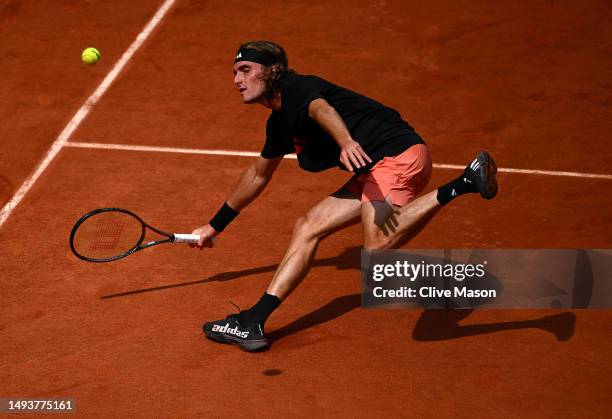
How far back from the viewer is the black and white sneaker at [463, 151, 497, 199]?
6.51 metres

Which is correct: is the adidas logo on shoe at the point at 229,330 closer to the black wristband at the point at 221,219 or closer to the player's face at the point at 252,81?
the black wristband at the point at 221,219

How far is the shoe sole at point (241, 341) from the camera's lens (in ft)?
21.6

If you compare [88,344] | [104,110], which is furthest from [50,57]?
[88,344]

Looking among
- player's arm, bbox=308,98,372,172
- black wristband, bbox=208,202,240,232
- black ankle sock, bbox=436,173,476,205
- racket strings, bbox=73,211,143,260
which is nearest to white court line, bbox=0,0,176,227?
racket strings, bbox=73,211,143,260

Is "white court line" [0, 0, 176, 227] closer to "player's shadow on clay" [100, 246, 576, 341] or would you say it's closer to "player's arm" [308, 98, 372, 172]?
"player's shadow on clay" [100, 246, 576, 341]

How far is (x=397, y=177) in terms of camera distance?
662 centimetres

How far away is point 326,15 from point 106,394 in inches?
258

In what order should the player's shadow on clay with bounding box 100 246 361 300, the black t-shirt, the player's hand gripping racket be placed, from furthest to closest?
the player's hand gripping racket → the player's shadow on clay with bounding box 100 246 361 300 → the black t-shirt

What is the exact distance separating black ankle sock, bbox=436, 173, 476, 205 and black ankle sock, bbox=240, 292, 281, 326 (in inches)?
47.0

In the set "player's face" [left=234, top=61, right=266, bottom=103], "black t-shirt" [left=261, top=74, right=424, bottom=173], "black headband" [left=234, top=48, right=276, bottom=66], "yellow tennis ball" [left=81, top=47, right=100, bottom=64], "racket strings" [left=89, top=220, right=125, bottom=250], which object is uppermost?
"black headband" [left=234, top=48, right=276, bottom=66]

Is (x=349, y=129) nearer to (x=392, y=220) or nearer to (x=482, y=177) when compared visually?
(x=392, y=220)

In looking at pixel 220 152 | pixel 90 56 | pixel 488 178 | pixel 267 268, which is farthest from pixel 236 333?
pixel 90 56

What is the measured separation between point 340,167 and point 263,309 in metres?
1.00

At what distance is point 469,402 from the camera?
6086 mm
